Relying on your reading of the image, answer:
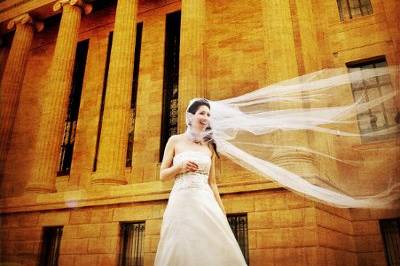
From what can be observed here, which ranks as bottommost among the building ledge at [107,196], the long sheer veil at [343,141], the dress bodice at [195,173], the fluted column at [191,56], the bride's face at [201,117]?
the dress bodice at [195,173]

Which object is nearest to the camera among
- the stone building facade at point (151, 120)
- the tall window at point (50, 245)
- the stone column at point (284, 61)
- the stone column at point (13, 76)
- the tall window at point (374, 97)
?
the stone column at point (284, 61)

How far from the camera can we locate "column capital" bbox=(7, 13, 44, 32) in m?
20.5

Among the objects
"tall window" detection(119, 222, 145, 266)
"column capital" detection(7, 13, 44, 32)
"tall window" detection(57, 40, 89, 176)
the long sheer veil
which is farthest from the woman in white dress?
"column capital" detection(7, 13, 44, 32)

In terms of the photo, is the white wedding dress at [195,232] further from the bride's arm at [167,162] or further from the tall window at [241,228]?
the tall window at [241,228]

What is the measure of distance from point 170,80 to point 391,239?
40.9ft

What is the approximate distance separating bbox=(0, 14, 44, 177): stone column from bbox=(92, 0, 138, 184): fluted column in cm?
728

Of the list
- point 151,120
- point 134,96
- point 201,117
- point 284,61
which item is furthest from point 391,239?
point 134,96

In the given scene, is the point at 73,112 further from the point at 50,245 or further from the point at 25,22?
the point at 50,245

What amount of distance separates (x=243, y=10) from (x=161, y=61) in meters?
5.09

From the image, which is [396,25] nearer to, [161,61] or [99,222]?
[161,61]

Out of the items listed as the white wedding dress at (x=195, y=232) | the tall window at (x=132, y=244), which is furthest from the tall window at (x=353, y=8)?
the white wedding dress at (x=195, y=232)

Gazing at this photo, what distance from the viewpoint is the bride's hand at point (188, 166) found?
390cm

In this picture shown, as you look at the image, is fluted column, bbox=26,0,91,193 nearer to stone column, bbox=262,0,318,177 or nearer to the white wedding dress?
stone column, bbox=262,0,318,177

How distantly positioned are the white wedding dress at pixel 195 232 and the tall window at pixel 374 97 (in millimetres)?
11058
